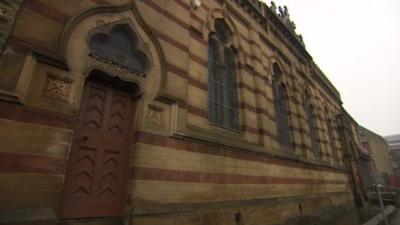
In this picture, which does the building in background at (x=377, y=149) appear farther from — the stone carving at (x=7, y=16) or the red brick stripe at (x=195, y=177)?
the stone carving at (x=7, y=16)

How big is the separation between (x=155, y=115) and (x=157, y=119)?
93 millimetres

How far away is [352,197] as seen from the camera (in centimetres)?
1495

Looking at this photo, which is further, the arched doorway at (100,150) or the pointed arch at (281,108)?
the pointed arch at (281,108)

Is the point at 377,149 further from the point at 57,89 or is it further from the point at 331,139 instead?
the point at 57,89

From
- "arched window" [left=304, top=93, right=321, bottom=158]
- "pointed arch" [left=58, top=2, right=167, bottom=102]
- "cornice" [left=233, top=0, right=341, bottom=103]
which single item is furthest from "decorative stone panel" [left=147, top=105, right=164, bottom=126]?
"arched window" [left=304, top=93, right=321, bottom=158]

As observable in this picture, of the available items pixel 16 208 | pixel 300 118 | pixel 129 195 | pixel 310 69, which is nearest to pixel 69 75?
pixel 16 208

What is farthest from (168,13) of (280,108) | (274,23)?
(274,23)

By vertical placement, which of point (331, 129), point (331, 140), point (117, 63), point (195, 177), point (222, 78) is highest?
point (331, 129)

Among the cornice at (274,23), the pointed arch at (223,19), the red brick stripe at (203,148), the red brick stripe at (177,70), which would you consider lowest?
the red brick stripe at (203,148)

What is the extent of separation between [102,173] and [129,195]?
23.7 inches

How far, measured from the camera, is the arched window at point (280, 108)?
950 centimetres

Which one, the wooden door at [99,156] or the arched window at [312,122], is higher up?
the arched window at [312,122]

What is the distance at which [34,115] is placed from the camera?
10.3 ft

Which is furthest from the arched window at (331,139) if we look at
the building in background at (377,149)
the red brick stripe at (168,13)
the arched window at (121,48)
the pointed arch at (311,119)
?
the building in background at (377,149)
